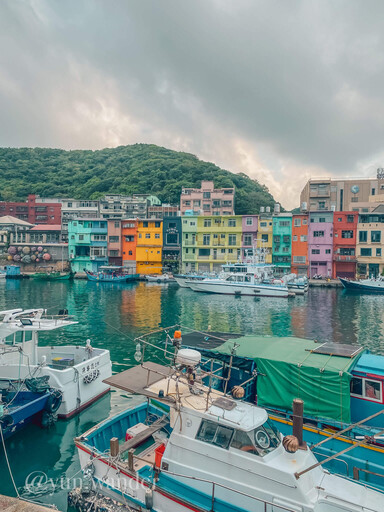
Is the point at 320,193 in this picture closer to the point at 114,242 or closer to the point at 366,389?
the point at 114,242

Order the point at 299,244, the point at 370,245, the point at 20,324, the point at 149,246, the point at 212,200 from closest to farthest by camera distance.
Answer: the point at 20,324, the point at 370,245, the point at 299,244, the point at 149,246, the point at 212,200

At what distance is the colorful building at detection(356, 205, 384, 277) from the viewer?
58.2 meters

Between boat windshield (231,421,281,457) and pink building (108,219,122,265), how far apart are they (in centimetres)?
6395

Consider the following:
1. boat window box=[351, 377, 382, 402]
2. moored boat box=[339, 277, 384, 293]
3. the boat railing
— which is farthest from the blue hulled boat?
moored boat box=[339, 277, 384, 293]

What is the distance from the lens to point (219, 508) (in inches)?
261

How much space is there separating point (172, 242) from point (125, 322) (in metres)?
40.6

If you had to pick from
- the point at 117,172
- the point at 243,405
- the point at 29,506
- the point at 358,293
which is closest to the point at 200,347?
the point at 243,405

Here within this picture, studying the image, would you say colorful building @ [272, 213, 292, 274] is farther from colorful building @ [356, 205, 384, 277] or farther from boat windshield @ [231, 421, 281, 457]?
boat windshield @ [231, 421, 281, 457]

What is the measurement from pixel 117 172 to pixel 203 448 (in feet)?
336

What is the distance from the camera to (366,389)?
972cm

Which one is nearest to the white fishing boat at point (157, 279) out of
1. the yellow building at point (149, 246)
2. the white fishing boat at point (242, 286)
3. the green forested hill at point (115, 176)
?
the yellow building at point (149, 246)

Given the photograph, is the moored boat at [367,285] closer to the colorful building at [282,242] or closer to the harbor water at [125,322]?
the harbor water at [125,322]

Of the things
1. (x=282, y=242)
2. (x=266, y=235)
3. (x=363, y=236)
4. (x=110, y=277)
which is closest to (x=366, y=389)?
(x=110, y=277)

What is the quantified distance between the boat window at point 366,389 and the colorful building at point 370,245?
179ft
